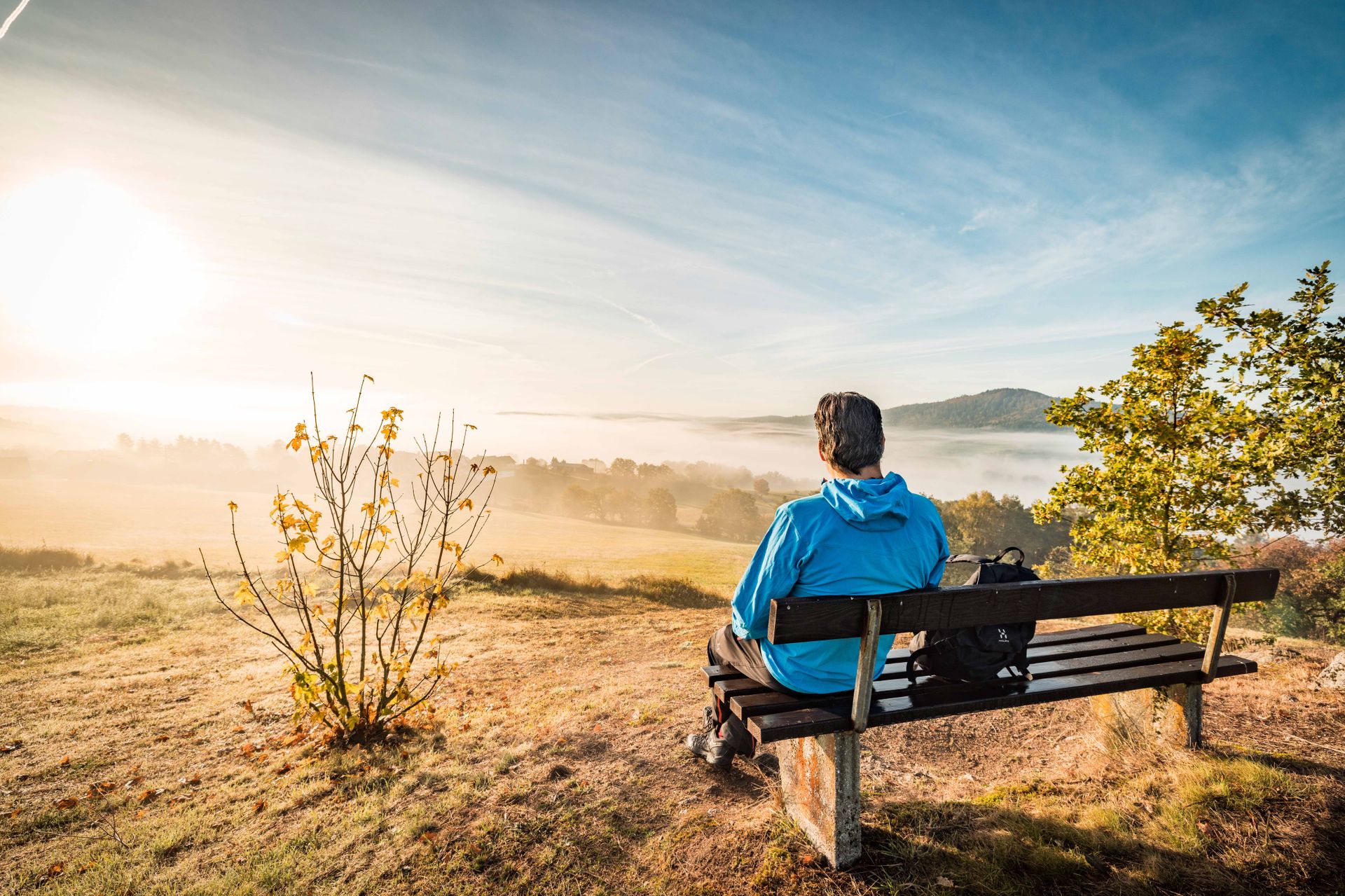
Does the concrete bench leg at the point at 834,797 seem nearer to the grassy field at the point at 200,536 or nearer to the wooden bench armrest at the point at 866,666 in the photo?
the wooden bench armrest at the point at 866,666

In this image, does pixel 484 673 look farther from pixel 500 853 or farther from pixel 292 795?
pixel 500 853

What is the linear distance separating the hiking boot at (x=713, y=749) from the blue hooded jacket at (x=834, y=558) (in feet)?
4.99

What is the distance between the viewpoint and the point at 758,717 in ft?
9.21

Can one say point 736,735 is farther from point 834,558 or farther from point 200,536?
point 200,536

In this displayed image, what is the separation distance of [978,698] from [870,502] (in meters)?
1.48

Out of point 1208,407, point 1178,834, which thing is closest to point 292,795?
point 1178,834

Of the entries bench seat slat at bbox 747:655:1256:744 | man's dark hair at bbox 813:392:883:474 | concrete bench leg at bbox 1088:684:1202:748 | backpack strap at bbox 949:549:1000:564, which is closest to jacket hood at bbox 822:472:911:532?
man's dark hair at bbox 813:392:883:474

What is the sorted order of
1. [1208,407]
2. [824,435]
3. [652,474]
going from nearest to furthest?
[824,435]
[1208,407]
[652,474]

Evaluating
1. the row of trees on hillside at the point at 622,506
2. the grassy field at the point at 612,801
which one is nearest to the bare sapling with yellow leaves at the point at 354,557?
the grassy field at the point at 612,801

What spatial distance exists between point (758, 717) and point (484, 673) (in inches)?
271

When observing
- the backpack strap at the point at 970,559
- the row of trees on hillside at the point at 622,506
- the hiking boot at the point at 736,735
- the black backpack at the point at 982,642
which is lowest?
the row of trees on hillside at the point at 622,506

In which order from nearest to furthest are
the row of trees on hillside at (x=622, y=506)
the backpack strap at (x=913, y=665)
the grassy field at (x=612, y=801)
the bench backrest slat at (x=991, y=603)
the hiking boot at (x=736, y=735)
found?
the bench backrest slat at (x=991, y=603)
the grassy field at (x=612, y=801)
the backpack strap at (x=913, y=665)
the hiking boot at (x=736, y=735)
the row of trees on hillside at (x=622, y=506)

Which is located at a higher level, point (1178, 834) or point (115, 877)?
point (1178, 834)

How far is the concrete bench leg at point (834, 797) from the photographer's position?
2949mm
